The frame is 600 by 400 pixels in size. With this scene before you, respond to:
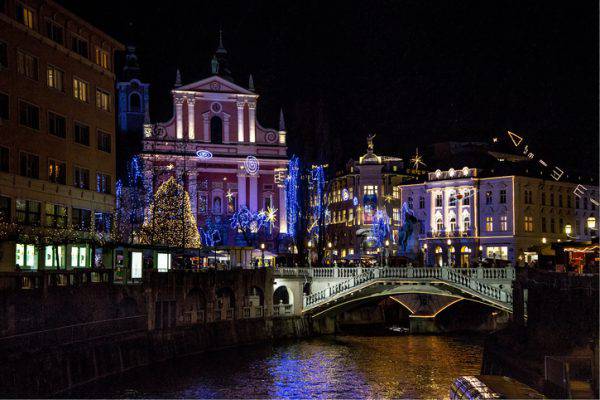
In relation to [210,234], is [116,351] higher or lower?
lower

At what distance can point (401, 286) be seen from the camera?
2857 inches

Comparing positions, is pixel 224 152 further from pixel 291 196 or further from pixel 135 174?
pixel 135 174

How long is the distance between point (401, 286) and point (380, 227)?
158ft

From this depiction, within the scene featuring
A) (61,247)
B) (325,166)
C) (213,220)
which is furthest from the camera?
(325,166)

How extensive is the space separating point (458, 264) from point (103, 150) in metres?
57.1

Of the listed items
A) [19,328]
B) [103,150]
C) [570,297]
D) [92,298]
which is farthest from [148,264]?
[570,297]

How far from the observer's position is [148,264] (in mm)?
70562

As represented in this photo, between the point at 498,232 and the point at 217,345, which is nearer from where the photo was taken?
the point at 217,345

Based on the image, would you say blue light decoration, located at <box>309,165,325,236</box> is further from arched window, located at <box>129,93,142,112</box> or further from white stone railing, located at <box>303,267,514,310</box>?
white stone railing, located at <box>303,267,514,310</box>

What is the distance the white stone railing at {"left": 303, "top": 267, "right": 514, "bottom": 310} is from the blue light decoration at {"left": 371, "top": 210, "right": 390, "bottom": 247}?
3813cm

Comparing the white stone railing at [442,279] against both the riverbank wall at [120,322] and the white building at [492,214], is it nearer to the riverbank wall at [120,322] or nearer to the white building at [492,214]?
the riverbank wall at [120,322]

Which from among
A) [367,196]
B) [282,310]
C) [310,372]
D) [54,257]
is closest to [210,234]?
[367,196]

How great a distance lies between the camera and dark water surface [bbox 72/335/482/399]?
153ft

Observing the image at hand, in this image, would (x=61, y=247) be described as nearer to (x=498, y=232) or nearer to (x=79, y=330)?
(x=79, y=330)
